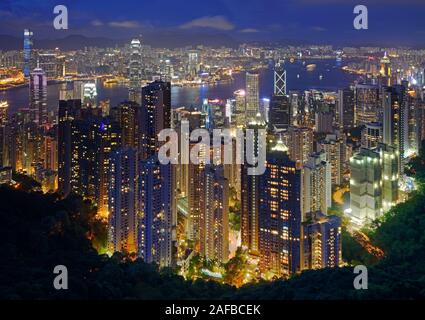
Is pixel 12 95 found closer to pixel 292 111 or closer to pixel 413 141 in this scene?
pixel 292 111

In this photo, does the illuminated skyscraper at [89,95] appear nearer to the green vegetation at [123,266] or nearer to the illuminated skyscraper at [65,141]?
the illuminated skyscraper at [65,141]

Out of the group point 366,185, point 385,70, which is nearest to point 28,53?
point 366,185
